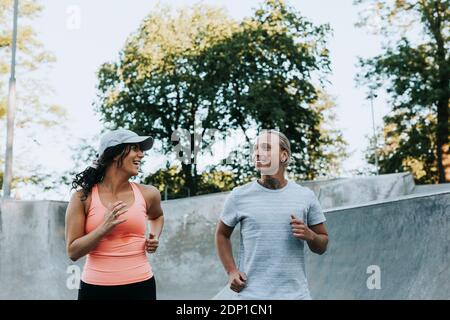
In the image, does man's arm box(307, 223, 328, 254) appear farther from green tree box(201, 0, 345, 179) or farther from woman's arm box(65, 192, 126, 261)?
green tree box(201, 0, 345, 179)

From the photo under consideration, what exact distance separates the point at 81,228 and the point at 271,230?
0.99m

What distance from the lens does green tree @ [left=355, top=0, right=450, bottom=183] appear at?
78.0 feet

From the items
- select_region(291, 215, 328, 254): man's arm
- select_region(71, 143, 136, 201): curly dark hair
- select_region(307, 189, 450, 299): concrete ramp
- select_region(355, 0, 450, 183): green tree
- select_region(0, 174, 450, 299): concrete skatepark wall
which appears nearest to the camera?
select_region(291, 215, 328, 254): man's arm

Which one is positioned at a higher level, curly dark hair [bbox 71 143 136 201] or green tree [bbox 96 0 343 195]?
green tree [bbox 96 0 343 195]

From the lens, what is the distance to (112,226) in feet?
8.77

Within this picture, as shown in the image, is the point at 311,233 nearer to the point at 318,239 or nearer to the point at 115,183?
the point at 318,239

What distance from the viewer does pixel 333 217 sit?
25.3ft

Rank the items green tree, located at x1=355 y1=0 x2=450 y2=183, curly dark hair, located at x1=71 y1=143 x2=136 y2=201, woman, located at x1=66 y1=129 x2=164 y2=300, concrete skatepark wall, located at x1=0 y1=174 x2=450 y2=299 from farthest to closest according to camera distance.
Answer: green tree, located at x1=355 y1=0 x2=450 y2=183
concrete skatepark wall, located at x1=0 y1=174 x2=450 y2=299
curly dark hair, located at x1=71 y1=143 x2=136 y2=201
woman, located at x1=66 y1=129 x2=164 y2=300

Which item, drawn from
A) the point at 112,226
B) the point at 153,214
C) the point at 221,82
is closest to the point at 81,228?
the point at 112,226

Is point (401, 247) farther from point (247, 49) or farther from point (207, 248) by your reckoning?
point (247, 49)

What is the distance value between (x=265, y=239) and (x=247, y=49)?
23580mm

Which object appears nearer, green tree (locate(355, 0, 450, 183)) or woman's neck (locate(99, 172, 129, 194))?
woman's neck (locate(99, 172, 129, 194))

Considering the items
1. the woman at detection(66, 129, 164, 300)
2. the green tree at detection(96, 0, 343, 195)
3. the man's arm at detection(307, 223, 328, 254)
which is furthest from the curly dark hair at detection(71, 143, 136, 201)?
the green tree at detection(96, 0, 343, 195)

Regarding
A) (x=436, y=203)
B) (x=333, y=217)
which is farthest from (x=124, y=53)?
(x=436, y=203)
